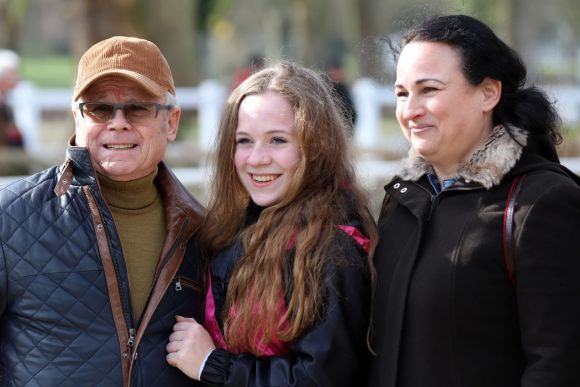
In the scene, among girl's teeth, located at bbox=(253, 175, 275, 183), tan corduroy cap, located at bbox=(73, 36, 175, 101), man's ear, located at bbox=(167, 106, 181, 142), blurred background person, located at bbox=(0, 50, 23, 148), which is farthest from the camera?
blurred background person, located at bbox=(0, 50, 23, 148)

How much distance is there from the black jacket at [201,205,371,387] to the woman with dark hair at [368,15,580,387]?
76 millimetres

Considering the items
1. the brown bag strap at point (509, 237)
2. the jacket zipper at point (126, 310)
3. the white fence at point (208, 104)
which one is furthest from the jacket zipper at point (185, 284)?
the white fence at point (208, 104)

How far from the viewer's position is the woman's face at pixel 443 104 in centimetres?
289

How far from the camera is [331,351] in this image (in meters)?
2.89

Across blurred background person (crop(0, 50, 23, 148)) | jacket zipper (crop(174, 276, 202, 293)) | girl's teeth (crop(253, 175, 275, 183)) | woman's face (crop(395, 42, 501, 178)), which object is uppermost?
blurred background person (crop(0, 50, 23, 148))

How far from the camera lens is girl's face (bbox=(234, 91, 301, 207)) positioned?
319 cm

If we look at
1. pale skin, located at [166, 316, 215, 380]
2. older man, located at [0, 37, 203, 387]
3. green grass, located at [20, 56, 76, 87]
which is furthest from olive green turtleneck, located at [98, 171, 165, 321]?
green grass, located at [20, 56, 76, 87]

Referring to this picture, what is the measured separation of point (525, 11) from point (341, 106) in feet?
86.7

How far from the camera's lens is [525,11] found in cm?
2823

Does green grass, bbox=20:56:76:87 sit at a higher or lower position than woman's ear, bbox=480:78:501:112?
higher

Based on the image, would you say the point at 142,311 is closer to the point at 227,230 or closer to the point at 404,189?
the point at 227,230

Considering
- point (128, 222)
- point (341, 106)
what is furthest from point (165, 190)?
point (341, 106)

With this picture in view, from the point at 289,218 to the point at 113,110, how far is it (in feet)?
2.44

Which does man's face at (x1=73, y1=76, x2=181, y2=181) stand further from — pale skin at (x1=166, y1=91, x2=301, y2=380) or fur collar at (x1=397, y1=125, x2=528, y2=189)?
fur collar at (x1=397, y1=125, x2=528, y2=189)
